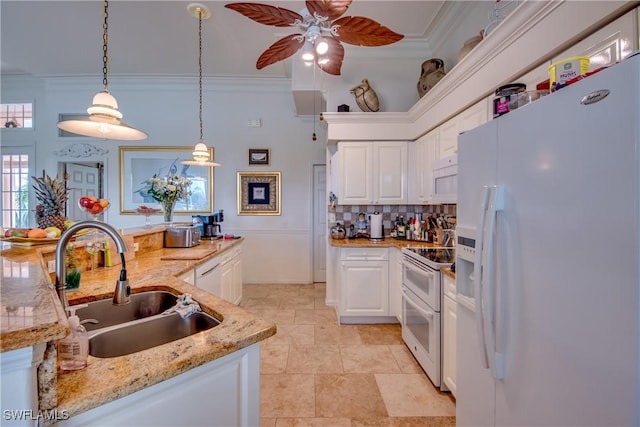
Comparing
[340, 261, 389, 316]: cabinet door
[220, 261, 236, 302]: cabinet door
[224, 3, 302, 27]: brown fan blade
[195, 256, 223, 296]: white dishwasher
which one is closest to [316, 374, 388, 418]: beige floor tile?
[340, 261, 389, 316]: cabinet door

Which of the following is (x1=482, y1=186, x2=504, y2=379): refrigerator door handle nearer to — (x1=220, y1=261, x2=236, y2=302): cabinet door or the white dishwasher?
the white dishwasher

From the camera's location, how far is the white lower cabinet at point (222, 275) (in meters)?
2.46

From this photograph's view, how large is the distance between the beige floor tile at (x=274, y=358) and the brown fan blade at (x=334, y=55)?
2.56 metres

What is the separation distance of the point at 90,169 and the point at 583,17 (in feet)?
21.7

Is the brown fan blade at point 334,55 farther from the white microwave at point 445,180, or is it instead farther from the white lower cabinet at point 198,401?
the white lower cabinet at point 198,401

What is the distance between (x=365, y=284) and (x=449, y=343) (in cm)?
130

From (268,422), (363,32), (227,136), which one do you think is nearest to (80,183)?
(227,136)

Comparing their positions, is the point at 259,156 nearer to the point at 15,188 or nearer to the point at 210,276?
the point at 210,276

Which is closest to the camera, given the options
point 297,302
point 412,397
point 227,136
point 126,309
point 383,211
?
point 126,309

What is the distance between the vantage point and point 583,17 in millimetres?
1246

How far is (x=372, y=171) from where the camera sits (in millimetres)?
3447

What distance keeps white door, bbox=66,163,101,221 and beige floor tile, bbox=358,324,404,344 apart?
5.07 meters

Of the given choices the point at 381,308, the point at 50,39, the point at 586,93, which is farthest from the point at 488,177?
the point at 50,39

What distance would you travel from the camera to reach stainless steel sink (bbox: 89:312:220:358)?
106 cm
